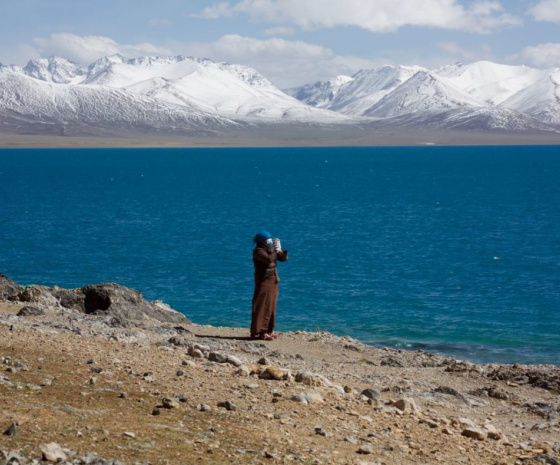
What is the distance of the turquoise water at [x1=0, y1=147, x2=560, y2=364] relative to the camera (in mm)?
26141

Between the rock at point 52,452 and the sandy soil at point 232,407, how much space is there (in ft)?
0.28

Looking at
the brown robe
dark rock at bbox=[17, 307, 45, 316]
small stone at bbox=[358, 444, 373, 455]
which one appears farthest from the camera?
the brown robe

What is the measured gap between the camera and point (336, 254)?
135 ft

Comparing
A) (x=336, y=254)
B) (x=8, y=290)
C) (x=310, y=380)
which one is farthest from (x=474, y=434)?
(x=336, y=254)

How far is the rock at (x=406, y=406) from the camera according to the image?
980cm

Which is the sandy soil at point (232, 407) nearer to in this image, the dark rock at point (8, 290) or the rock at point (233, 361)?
the rock at point (233, 361)

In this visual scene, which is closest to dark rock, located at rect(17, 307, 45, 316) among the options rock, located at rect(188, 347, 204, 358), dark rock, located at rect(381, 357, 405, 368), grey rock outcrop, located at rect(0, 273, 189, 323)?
grey rock outcrop, located at rect(0, 273, 189, 323)

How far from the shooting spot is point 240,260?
38531 millimetres

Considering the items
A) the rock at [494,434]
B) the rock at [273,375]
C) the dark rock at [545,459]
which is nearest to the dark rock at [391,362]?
the rock at [273,375]

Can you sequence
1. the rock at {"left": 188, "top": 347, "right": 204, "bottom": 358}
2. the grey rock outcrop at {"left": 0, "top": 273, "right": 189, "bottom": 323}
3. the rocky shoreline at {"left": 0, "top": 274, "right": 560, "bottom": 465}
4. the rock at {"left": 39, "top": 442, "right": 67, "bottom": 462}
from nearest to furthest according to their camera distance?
the rock at {"left": 39, "top": 442, "right": 67, "bottom": 462} → the rocky shoreline at {"left": 0, "top": 274, "right": 560, "bottom": 465} → the rock at {"left": 188, "top": 347, "right": 204, "bottom": 358} → the grey rock outcrop at {"left": 0, "top": 273, "right": 189, "bottom": 323}

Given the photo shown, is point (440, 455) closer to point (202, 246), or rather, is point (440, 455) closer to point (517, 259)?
point (517, 259)

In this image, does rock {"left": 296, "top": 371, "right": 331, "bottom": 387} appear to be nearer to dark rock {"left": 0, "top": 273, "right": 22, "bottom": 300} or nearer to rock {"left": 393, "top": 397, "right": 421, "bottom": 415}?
rock {"left": 393, "top": 397, "right": 421, "bottom": 415}

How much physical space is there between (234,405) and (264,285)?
22.5 feet

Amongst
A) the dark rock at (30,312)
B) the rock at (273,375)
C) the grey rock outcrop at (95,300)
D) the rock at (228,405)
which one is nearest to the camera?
the rock at (228,405)
